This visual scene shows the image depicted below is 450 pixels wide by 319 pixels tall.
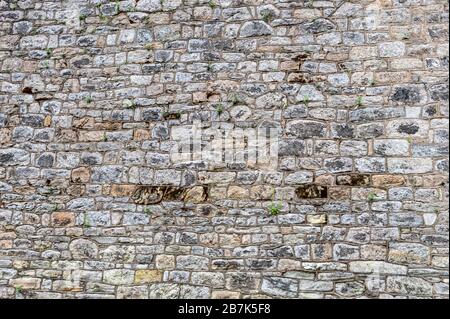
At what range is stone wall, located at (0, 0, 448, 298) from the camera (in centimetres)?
469

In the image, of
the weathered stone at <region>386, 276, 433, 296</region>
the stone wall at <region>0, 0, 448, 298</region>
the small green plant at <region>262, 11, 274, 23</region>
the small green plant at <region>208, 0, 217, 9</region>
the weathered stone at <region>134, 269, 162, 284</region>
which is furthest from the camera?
the small green plant at <region>208, 0, 217, 9</region>

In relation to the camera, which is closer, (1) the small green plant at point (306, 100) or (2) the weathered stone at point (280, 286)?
(2) the weathered stone at point (280, 286)

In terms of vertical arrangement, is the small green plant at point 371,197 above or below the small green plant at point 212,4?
below

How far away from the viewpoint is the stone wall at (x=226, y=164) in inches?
185

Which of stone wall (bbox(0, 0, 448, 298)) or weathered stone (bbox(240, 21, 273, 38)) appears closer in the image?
stone wall (bbox(0, 0, 448, 298))

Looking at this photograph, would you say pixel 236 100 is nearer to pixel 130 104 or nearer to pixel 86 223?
pixel 130 104

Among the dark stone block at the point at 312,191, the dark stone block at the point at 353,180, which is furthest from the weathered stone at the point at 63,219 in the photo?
the dark stone block at the point at 353,180

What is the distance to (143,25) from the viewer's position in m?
5.36

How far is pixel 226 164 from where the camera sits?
498 centimetres

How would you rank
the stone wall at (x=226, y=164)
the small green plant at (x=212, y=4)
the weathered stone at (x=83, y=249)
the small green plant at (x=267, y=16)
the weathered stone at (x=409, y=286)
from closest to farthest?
1. the weathered stone at (x=409, y=286)
2. the stone wall at (x=226, y=164)
3. the weathered stone at (x=83, y=249)
4. the small green plant at (x=267, y=16)
5. the small green plant at (x=212, y=4)

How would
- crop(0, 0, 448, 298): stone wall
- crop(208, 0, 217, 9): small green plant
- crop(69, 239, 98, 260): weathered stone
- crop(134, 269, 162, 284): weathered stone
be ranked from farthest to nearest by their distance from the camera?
crop(208, 0, 217, 9): small green plant → crop(69, 239, 98, 260): weathered stone → crop(134, 269, 162, 284): weathered stone → crop(0, 0, 448, 298): stone wall

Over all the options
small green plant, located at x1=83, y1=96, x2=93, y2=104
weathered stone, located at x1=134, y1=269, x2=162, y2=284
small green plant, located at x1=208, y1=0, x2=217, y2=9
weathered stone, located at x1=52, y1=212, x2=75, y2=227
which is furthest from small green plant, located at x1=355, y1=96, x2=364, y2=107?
weathered stone, located at x1=52, y1=212, x2=75, y2=227

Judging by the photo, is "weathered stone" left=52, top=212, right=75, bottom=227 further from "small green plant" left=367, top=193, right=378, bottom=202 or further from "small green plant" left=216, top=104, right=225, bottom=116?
"small green plant" left=367, top=193, right=378, bottom=202

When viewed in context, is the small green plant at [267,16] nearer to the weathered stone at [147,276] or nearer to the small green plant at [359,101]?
the small green plant at [359,101]
